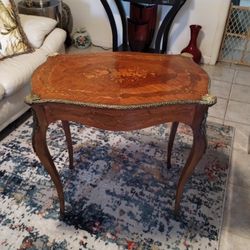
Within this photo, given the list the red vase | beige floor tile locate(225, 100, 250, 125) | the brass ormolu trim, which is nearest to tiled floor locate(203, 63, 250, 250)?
beige floor tile locate(225, 100, 250, 125)

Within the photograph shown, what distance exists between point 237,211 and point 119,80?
0.89 meters

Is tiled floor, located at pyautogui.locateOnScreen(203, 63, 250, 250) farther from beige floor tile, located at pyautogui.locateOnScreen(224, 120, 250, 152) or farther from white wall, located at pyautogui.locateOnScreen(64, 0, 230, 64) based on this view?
white wall, located at pyautogui.locateOnScreen(64, 0, 230, 64)

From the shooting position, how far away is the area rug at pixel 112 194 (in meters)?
1.22

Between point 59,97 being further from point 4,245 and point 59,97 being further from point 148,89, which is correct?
point 4,245

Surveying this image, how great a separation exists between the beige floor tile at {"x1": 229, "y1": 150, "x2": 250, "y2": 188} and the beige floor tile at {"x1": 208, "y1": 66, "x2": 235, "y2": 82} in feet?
3.67

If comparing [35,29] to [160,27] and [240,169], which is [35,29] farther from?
[240,169]

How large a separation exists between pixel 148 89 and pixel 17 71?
1.02 meters

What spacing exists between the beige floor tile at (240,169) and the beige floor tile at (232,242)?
0.34m

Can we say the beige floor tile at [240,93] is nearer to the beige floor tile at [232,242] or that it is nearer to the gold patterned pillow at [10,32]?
the beige floor tile at [232,242]

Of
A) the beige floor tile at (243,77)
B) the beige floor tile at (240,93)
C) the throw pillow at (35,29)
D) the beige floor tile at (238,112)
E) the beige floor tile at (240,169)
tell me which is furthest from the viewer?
the beige floor tile at (243,77)

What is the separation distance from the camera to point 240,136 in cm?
190

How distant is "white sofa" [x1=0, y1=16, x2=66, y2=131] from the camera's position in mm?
1620

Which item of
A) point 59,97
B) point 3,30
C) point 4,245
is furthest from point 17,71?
point 4,245

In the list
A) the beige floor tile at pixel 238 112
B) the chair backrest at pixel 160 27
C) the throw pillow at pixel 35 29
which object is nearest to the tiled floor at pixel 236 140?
the beige floor tile at pixel 238 112
